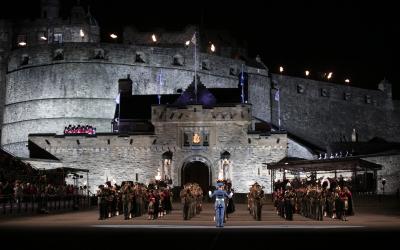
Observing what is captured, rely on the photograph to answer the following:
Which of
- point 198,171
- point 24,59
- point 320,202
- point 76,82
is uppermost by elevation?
point 24,59

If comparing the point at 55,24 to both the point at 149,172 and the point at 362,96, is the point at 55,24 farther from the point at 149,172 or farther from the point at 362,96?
the point at 362,96

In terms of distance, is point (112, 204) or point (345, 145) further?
point (345, 145)

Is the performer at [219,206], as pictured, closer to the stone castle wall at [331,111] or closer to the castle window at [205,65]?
the castle window at [205,65]

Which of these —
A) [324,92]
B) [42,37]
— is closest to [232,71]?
[324,92]

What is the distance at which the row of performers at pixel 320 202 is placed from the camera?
83.9 feet

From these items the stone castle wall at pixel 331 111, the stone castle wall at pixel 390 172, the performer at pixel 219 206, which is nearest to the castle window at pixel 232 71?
the stone castle wall at pixel 331 111

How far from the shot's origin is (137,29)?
269ft

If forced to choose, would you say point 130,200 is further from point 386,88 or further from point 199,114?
point 386,88

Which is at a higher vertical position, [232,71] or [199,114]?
[232,71]

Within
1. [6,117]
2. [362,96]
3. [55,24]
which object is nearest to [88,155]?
[6,117]

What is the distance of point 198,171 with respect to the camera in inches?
2060

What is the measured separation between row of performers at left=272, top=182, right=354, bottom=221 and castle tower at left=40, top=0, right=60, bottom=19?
56.0 m

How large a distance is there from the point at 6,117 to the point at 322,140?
39.2 meters

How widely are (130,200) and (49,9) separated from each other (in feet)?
182
